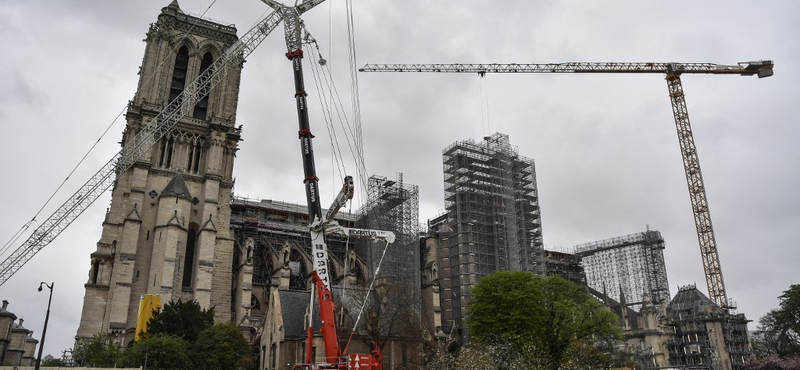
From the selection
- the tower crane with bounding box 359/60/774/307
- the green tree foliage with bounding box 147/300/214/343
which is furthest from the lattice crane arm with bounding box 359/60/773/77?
the green tree foliage with bounding box 147/300/214/343

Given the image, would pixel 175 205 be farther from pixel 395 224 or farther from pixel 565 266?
pixel 565 266

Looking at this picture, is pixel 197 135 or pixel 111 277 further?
pixel 197 135

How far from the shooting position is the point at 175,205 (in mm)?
54312

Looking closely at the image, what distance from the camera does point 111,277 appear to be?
5066 centimetres

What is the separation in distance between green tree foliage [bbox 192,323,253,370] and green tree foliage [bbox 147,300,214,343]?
1.54 meters

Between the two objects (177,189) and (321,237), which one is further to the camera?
(177,189)

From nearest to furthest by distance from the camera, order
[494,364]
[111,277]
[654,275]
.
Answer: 1. [494,364]
2. [111,277]
3. [654,275]

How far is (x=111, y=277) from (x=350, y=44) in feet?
97.7

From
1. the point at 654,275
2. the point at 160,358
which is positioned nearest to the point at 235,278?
the point at 160,358

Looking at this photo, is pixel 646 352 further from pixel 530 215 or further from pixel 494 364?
pixel 494 364

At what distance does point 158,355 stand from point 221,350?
13.4 feet

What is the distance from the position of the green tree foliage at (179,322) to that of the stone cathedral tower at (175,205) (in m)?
6.93

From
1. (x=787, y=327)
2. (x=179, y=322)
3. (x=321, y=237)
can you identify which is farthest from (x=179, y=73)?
(x=787, y=327)

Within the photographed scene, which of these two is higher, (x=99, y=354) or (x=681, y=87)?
(x=681, y=87)
